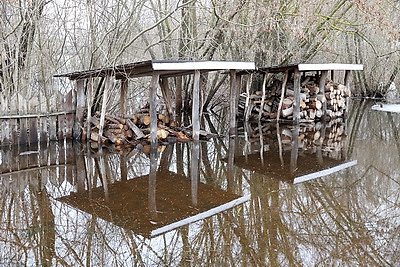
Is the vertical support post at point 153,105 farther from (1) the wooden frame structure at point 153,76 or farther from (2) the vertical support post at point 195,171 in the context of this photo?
(2) the vertical support post at point 195,171

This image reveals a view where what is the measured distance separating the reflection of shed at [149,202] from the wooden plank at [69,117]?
4.67 metres

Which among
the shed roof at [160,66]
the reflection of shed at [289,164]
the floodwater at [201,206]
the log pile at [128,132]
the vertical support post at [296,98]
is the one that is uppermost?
the shed roof at [160,66]

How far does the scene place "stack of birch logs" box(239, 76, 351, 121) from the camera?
14617 millimetres

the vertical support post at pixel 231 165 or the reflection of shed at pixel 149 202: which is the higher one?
the vertical support post at pixel 231 165

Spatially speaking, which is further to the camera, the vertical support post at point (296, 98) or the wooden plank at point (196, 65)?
the vertical support post at point (296, 98)

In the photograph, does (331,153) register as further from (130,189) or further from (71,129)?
(71,129)

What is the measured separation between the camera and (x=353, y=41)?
2338 centimetres

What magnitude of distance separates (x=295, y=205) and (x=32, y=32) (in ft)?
25.2

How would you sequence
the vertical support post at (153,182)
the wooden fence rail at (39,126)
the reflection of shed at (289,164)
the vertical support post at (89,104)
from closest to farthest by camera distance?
the vertical support post at (153,182)
the reflection of shed at (289,164)
the wooden fence rail at (39,126)
the vertical support post at (89,104)

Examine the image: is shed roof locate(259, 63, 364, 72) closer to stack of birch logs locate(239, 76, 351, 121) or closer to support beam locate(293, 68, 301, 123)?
support beam locate(293, 68, 301, 123)

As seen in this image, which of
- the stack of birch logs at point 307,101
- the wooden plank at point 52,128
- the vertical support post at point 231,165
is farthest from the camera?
the stack of birch logs at point 307,101

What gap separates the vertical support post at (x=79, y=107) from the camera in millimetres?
10547

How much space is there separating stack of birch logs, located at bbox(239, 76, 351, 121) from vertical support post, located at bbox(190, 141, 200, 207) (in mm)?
5927

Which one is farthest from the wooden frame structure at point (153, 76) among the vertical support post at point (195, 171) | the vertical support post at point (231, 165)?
the vertical support post at point (231, 165)
